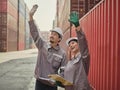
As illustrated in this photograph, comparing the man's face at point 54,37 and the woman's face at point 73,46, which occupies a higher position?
the man's face at point 54,37

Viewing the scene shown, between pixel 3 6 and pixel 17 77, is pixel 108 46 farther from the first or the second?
pixel 3 6

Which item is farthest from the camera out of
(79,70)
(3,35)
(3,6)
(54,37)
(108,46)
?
(3,6)

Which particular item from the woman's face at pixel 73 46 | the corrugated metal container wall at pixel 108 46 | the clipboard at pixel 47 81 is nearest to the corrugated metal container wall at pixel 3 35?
the corrugated metal container wall at pixel 108 46

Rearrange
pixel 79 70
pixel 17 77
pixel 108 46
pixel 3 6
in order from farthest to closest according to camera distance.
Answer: pixel 3 6 < pixel 17 77 < pixel 108 46 < pixel 79 70

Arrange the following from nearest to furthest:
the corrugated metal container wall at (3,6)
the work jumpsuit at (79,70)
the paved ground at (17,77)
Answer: the work jumpsuit at (79,70), the paved ground at (17,77), the corrugated metal container wall at (3,6)

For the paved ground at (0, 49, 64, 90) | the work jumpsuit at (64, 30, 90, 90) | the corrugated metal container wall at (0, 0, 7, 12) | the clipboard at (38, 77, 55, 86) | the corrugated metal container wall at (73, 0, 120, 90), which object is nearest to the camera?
the work jumpsuit at (64, 30, 90, 90)

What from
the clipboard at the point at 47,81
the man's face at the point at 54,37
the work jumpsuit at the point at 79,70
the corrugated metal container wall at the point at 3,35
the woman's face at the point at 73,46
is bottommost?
the clipboard at the point at 47,81

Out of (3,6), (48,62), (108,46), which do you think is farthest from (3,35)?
(48,62)

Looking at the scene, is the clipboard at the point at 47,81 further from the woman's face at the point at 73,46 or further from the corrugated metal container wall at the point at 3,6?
the corrugated metal container wall at the point at 3,6

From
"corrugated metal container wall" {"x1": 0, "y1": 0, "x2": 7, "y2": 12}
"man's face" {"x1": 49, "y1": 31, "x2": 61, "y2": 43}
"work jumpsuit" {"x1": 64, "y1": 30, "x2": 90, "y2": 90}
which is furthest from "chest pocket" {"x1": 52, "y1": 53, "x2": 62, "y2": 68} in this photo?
"corrugated metal container wall" {"x1": 0, "y1": 0, "x2": 7, "y2": 12}

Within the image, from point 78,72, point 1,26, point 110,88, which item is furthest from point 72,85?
point 1,26

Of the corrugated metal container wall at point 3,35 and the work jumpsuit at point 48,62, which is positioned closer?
the work jumpsuit at point 48,62

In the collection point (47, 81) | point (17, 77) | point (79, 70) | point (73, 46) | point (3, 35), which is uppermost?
point (3, 35)

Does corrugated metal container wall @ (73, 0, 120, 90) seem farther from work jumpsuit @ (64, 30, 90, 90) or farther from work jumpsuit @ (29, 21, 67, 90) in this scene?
work jumpsuit @ (64, 30, 90, 90)
